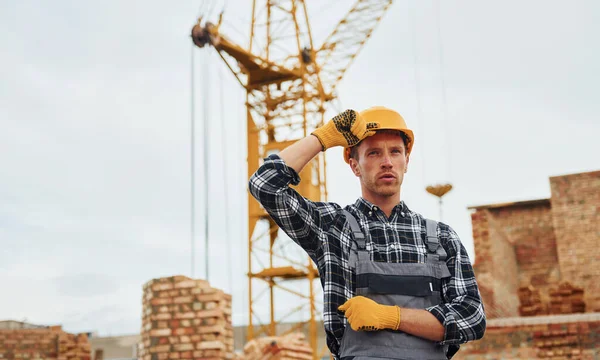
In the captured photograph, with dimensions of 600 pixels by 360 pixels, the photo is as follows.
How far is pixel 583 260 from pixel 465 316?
14.4m

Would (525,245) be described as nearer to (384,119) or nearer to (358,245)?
(384,119)

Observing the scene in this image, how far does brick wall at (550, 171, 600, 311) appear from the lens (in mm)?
15094

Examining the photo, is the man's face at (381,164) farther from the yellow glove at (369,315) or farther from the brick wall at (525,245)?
the brick wall at (525,245)

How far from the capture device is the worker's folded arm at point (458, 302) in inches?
85.8

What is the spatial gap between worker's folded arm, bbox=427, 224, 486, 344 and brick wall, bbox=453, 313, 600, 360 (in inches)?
321

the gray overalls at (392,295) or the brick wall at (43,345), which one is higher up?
the brick wall at (43,345)

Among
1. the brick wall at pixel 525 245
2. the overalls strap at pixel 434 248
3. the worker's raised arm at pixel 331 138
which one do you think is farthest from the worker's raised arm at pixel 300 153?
the brick wall at pixel 525 245

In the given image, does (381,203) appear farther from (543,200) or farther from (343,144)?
(543,200)

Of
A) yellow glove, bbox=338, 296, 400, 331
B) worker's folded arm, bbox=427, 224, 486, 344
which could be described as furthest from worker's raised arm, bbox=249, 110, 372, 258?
worker's folded arm, bbox=427, 224, 486, 344

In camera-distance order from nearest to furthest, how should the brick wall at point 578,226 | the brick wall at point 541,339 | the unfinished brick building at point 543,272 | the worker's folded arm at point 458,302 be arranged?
the worker's folded arm at point 458,302 → the brick wall at point 541,339 → the unfinished brick building at point 543,272 → the brick wall at point 578,226

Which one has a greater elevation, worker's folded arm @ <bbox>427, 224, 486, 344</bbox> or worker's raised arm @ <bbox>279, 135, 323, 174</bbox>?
worker's raised arm @ <bbox>279, 135, 323, 174</bbox>

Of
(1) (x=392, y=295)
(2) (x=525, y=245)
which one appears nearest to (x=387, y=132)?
(1) (x=392, y=295)

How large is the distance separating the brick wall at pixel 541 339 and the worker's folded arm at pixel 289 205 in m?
8.36

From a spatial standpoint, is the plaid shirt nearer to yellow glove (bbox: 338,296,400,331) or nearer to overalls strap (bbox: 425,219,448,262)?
overalls strap (bbox: 425,219,448,262)
